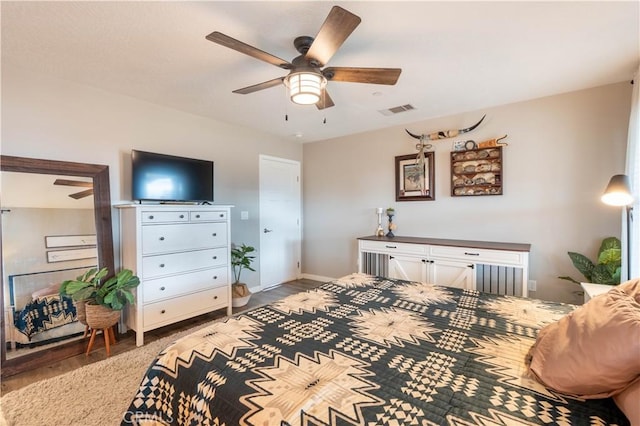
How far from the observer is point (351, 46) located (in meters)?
2.08

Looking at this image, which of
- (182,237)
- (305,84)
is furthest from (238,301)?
(305,84)

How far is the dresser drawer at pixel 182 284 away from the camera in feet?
9.09

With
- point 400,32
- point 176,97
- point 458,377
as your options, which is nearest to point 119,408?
point 458,377

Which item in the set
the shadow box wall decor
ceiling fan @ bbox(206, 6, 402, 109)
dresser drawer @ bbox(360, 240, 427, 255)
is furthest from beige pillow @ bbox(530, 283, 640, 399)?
the shadow box wall decor

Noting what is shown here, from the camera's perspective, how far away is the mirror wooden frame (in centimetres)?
229

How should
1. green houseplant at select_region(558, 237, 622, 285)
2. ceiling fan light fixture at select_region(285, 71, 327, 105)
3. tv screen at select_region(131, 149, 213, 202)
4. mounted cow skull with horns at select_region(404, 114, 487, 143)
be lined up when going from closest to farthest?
ceiling fan light fixture at select_region(285, 71, 327, 105), green houseplant at select_region(558, 237, 622, 285), tv screen at select_region(131, 149, 213, 202), mounted cow skull with horns at select_region(404, 114, 487, 143)

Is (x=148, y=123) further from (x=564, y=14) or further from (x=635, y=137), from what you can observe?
(x=635, y=137)

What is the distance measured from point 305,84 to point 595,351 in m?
1.89

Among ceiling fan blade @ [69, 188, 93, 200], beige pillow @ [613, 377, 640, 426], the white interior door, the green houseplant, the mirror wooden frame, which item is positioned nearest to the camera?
beige pillow @ [613, 377, 640, 426]

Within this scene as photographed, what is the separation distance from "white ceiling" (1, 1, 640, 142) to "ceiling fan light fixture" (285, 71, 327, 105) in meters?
0.30

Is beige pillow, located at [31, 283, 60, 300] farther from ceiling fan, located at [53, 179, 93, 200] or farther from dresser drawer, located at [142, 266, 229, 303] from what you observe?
ceiling fan, located at [53, 179, 93, 200]

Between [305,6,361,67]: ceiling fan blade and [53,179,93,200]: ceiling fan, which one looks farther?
[53,179,93,200]: ceiling fan

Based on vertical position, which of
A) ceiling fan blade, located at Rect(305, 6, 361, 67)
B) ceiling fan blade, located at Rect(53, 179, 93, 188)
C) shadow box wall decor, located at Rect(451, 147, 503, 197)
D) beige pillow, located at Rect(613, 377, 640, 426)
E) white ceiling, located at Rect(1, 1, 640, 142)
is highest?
white ceiling, located at Rect(1, 1, 640, 142)

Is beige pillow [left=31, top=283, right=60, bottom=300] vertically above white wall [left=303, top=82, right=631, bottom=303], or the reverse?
white wall [left=303, top=82, right=631, bottom=303]
